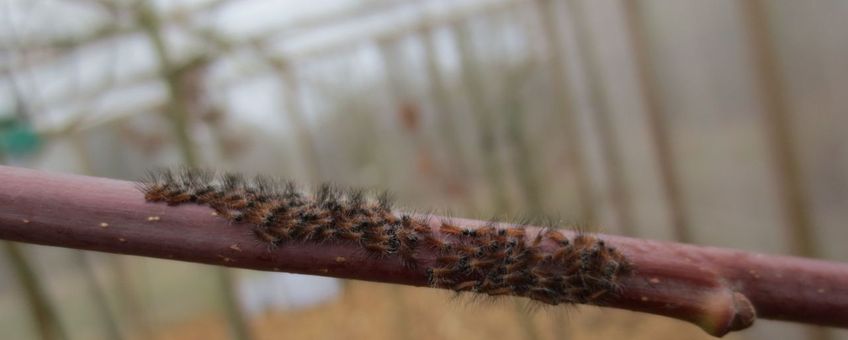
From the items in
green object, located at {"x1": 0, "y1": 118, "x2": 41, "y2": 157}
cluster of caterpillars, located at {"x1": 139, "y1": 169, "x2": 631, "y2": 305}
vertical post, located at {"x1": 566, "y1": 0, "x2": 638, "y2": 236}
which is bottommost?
vertical post, located at {"x1": 566, "y1": 0, "x2": 638, "y2": 236}

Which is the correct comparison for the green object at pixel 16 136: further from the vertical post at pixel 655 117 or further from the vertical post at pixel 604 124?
the vertical post at pixel 604 124

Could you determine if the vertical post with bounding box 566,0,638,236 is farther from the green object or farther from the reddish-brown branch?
the reddish-brown branch

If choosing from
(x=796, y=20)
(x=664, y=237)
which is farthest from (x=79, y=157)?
(x=796, y=20)

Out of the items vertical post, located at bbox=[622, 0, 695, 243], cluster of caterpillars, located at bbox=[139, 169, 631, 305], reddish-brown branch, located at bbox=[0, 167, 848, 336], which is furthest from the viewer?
vertical post, located at bbox=[622, 0, 695, 243]

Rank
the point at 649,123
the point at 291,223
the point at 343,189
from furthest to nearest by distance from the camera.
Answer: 1. the point at 649,123
2. the point at 343,189
3. the point at 291,223

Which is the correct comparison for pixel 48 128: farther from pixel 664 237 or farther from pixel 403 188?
pixel 664 237

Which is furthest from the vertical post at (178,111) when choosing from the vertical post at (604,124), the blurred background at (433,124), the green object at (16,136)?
the vertical post at (604,124)

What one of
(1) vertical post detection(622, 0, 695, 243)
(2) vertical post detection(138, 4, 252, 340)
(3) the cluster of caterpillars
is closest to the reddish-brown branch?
(3) the cluster of caterpillars
